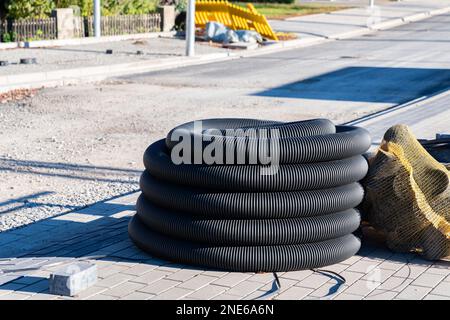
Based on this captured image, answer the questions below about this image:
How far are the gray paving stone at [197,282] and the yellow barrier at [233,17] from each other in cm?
2271

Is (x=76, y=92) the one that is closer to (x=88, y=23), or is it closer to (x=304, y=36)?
(x=88, y=23)

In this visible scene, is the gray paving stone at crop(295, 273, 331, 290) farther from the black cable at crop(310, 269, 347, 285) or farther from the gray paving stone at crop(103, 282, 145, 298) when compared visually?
the gray paving stone at crop(103, 282, 145, 298)

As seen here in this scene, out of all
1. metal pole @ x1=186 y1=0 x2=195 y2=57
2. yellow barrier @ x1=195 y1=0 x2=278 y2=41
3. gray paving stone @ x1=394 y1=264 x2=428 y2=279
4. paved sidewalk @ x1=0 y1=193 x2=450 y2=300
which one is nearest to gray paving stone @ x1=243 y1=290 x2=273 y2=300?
paved sidewalk @ x1=0 y1=193 x2=450 y2=300

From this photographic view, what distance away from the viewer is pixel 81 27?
88.9ft

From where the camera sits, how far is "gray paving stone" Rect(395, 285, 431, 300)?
19.9ft

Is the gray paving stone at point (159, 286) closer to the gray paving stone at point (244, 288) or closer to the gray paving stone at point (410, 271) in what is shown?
the gray paving stone at point (244, 288)

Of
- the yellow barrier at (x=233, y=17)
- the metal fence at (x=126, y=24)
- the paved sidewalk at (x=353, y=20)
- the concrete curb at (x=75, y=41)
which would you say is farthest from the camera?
the paved sidewalk at (x=353, y=20)

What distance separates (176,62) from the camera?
2339 cm

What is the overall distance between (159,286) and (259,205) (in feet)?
3.29

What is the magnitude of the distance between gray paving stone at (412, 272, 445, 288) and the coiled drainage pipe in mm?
639

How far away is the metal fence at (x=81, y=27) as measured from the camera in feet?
82.4

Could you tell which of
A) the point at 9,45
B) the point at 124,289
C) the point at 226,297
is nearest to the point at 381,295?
the point at 226,297

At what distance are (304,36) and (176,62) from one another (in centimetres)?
828

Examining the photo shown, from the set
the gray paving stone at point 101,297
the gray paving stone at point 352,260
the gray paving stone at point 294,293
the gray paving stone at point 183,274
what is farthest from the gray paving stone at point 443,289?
the gray paving stone at point 101,297
